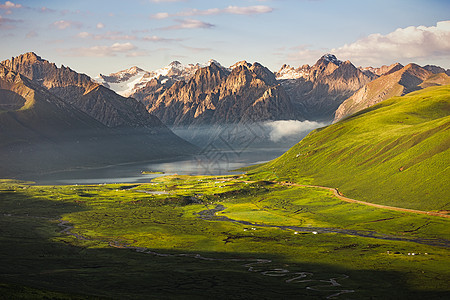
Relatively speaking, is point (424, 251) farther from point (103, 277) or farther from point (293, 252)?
point (103, 277)

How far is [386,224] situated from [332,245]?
44.7 metres

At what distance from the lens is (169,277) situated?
118250 millimetres

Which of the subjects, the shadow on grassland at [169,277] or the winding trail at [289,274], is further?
the winding trail at [289,274]

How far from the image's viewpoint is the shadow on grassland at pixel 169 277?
329 feet

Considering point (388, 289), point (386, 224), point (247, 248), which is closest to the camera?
point (388, 289)

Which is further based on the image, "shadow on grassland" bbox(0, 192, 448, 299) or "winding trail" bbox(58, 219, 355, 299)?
"winding trail" bbox(58, 219, 355, 299)

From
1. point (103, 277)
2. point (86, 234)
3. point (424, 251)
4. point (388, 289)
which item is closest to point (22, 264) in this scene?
point (103, 277)

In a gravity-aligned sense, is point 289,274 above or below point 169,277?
below

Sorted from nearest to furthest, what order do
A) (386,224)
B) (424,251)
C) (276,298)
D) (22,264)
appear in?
1. (276,298)
2. (22,264)
3. (424,251)
4. (386,224)

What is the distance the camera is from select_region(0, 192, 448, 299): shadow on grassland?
100 m

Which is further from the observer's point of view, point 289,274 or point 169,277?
point 289,274

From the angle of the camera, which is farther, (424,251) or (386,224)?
(386,224)

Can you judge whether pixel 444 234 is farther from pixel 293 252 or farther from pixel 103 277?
pixel 103 277

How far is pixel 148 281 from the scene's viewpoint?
371 ft
